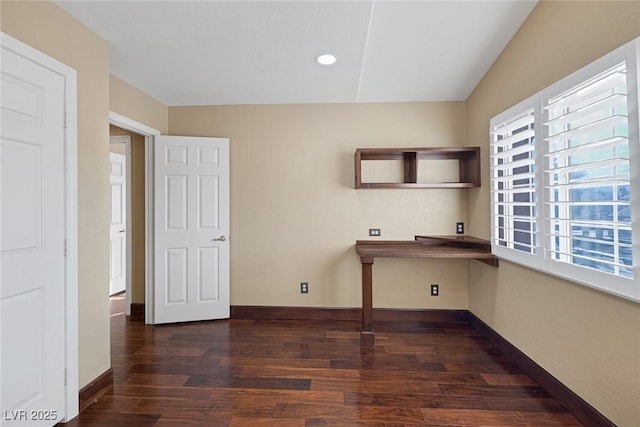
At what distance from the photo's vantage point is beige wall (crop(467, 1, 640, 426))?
1.62 metres

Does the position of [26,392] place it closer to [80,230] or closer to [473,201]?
[80,230]

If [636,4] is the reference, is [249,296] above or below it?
below

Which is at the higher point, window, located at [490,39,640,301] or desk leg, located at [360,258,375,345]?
window, located at [490,39,640,301]

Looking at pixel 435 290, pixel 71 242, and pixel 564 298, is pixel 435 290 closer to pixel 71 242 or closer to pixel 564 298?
pixel 564 298

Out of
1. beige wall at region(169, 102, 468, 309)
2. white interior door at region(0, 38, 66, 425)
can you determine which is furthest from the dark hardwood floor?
beige wall at region(169, 102, 468, 309)

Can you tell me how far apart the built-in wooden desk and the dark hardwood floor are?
28cm

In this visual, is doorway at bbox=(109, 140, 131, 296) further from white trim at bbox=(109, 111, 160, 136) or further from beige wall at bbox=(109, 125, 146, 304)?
white trim at bbox=(109, 111, 160, 136)

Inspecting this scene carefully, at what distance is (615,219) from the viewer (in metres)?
1.67

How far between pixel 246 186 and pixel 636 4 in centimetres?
329

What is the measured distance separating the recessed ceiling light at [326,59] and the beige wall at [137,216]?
2.46m

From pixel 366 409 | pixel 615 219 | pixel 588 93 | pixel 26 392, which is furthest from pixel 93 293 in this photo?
pixel 588 93

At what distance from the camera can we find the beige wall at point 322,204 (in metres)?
3.56

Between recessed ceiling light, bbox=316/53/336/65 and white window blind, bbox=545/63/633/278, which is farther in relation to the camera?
recessed ceiling light, bbox=316/53/336/65

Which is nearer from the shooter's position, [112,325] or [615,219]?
[615,219]
